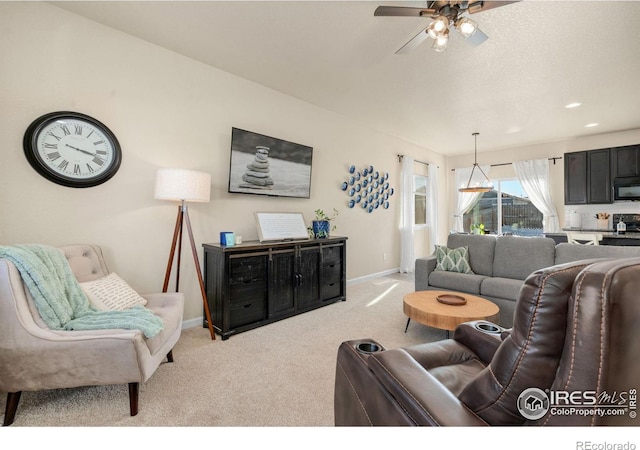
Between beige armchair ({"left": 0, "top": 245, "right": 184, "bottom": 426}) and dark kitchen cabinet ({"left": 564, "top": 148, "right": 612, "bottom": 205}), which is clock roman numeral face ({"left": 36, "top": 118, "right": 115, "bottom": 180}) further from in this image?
dark kitchen cabinet ({"left": 564, "top": 148, "right": 612, "bottom": 205})

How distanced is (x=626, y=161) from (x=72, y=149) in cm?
784

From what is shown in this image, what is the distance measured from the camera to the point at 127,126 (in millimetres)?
2617

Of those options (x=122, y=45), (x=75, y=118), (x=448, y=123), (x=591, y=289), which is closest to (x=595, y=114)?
(x=448, y=123)

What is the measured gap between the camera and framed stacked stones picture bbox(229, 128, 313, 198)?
3.29 m

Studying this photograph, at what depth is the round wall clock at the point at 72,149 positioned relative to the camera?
218 centimetres

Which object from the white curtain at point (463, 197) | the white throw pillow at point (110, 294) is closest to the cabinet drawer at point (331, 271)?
the white throw pillow at point (110, 294)

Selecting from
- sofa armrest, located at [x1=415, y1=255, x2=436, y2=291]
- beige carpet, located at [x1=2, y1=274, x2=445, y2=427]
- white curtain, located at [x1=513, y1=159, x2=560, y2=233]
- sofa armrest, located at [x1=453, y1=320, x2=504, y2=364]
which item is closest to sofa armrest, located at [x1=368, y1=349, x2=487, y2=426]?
sofa armrest, located at [x1=453, y1=320, x2=504, y2=364]

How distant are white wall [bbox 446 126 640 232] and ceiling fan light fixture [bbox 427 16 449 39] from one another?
5.70 m

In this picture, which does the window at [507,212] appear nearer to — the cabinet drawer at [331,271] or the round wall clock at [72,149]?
the cabinet drawer at [331,271]

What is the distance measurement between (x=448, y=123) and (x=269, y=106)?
10.3 feet

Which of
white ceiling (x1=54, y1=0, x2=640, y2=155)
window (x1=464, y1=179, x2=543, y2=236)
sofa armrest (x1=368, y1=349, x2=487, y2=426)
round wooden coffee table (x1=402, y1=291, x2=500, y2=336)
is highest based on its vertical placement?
white ceiling (x1=54, y1=0, x2=640, y2=155)

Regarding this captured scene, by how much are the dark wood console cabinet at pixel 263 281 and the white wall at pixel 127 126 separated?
0.40 m
